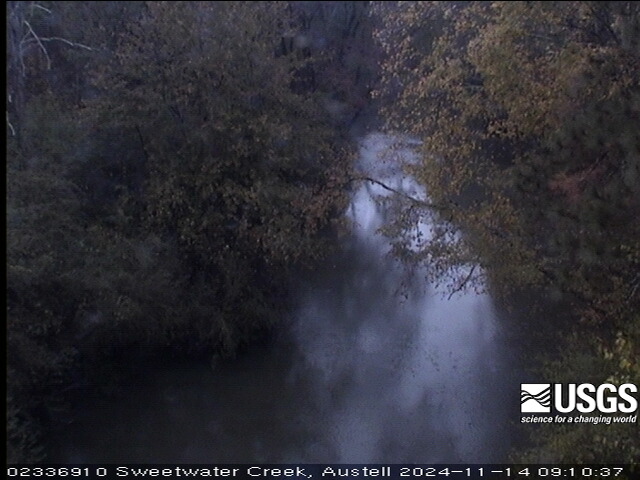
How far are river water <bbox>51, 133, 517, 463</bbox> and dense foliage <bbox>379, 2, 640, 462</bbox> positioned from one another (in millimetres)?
679

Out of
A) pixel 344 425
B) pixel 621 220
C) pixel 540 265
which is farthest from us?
pixel 540 265

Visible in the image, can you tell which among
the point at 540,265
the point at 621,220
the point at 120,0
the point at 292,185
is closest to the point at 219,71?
the point at 292,185

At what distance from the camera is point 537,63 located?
31.9 feet

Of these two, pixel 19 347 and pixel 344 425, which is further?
pixel 344 425

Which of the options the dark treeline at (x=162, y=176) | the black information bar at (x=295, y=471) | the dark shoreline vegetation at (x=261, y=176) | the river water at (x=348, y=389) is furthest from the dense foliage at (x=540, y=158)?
the dark treeline at (x=162, y=176)

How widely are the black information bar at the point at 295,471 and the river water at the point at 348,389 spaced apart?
13 centimetres

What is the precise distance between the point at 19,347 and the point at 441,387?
4267 mm

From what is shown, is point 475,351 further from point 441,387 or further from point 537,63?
point 537,63

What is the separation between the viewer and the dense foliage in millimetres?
7031

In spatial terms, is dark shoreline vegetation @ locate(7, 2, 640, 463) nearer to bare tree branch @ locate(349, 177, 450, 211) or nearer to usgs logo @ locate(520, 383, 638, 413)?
bare tree branch @ locate(349, 177, 450, 211)

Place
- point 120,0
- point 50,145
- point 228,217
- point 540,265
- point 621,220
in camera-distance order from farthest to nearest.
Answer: point 120,0, point 228,217, point 50,145, point 540,265, point 621,220

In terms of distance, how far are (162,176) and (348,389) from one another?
3743mm

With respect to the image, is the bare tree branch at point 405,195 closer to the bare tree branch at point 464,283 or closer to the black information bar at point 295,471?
the bare tree branch at point 464,283

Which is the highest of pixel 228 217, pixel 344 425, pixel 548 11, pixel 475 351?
A: pixel 548 11
